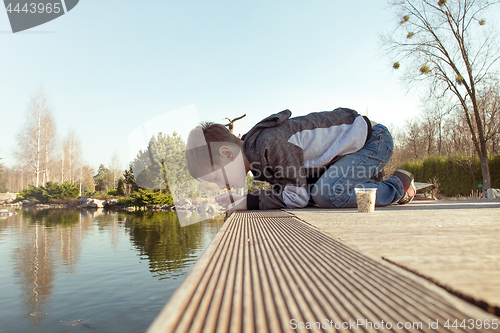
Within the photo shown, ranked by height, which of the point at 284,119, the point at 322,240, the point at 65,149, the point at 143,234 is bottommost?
the point at 143,234

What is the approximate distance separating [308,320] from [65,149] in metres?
28.4

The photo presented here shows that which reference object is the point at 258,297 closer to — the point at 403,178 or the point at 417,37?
the point at 403,178

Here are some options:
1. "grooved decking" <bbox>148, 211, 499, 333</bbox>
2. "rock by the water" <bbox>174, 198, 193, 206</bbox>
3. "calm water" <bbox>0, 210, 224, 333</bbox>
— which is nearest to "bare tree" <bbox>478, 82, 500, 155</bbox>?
"calm water" <bbox>0, 210, 224, 333</bbox>

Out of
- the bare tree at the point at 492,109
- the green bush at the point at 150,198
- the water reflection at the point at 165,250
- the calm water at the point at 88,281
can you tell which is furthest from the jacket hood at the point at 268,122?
the green bush at the point at 150,198

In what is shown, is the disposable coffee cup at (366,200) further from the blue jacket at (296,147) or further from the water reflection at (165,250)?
the water reflection at (165,250)

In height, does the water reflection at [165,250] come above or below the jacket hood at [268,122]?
below

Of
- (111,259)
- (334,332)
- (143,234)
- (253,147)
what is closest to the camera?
(334,332)

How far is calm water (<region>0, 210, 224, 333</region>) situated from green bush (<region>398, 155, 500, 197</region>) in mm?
8954

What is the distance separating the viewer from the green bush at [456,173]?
30.3 feet

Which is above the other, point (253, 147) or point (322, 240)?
point (253, 147)

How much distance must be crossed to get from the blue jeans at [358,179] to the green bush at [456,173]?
29.6ft

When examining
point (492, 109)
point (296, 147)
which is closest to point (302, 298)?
point (296, 147)

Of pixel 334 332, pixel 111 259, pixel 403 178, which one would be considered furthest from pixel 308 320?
pixel 111 259

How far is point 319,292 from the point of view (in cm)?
33
